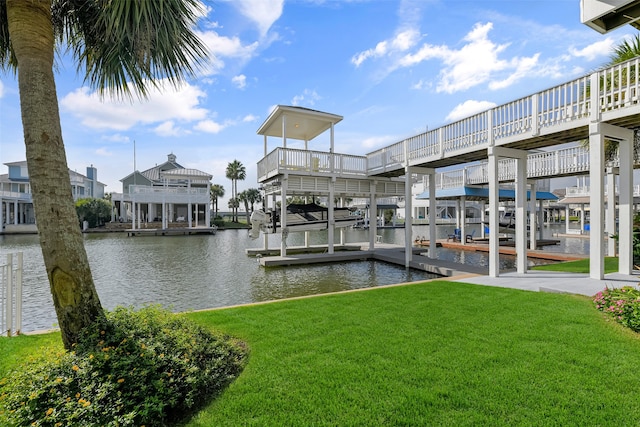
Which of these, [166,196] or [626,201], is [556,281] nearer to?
[626,201]

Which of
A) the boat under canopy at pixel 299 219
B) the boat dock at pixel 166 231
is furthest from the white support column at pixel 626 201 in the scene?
the boat dock at pixel 166 231

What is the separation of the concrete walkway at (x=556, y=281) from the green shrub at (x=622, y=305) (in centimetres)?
103

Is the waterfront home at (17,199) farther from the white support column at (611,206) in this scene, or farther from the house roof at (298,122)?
the white support column at (611,206)

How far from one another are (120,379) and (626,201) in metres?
10.5

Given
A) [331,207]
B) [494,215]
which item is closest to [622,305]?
[494,215]

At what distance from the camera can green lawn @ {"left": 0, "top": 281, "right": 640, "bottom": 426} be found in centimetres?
262

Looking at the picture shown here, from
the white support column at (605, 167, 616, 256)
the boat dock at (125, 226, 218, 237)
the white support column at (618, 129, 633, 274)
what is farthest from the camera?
the boat dock at (125, 226, 218, 237)

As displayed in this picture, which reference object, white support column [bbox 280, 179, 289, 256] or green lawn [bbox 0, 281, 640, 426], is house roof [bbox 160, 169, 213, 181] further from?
green lawn [bbox 0, 281, 640, 426]

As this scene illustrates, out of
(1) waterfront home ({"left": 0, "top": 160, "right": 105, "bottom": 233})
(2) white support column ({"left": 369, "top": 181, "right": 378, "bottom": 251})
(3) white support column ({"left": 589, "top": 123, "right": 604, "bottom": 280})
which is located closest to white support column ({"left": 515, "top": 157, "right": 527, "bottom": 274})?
(3) white support column ({"left": 589, "top": 123, "right": 604, "bottom": 280})

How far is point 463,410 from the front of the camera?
2.65m

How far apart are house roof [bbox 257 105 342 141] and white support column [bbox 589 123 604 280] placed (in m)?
9.43

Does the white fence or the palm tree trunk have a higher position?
the palm tree trunk

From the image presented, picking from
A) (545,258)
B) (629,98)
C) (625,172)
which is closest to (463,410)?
(629,98)

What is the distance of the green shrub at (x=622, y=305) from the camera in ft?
14.1
